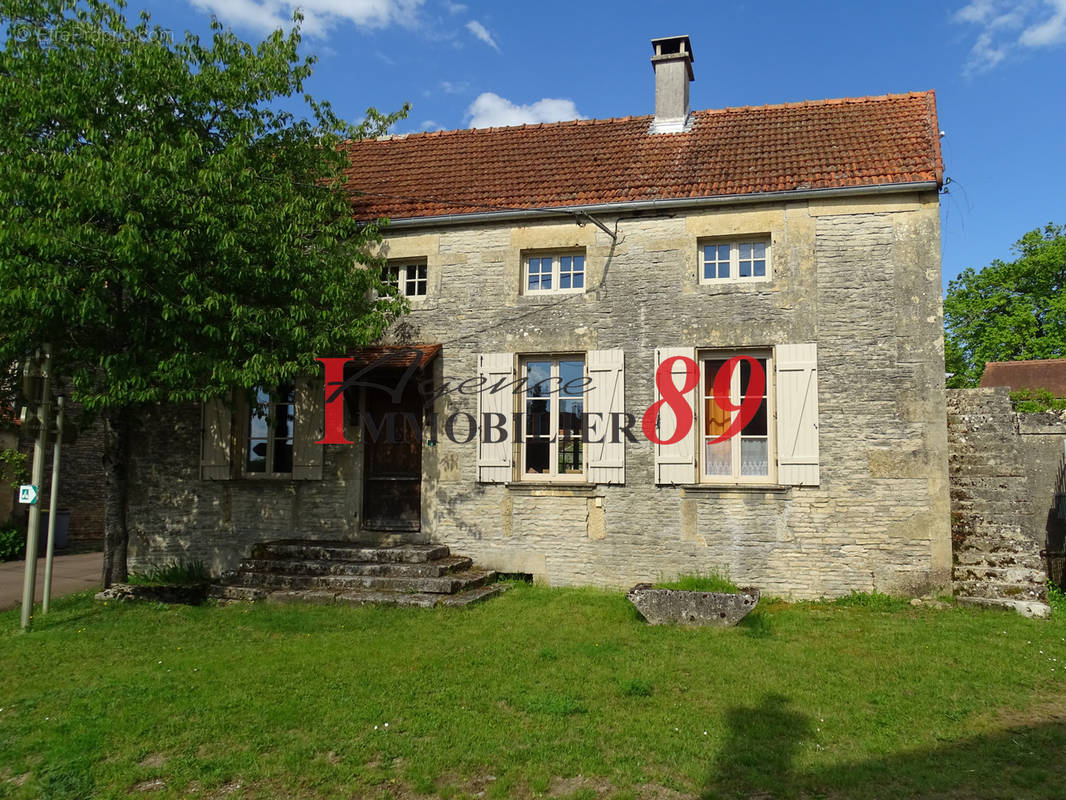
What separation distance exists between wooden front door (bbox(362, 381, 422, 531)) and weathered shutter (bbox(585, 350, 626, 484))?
2310 mm

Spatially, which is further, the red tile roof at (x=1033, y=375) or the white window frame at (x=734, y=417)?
the red tile roof at (x=1033, y=375)

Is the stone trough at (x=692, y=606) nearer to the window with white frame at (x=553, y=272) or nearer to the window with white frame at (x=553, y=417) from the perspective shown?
the window with white frame at (x=553, y=417)

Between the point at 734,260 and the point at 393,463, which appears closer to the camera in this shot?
the point at 734,260

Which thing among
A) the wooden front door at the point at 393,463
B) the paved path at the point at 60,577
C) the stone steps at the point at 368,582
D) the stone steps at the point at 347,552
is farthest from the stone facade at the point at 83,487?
the stone steps at the point at 368,582

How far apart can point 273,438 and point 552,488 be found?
392cm

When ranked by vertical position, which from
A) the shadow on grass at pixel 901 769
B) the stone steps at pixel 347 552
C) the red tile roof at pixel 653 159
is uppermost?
the red tile roof at pixel 653 159

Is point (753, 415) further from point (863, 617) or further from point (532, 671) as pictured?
point (532, 671)

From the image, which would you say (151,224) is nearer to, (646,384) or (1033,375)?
(646,384)

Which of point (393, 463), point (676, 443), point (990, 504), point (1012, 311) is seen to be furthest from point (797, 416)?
point (1012, 311)

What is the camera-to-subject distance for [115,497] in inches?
380

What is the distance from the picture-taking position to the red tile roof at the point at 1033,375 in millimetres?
21552

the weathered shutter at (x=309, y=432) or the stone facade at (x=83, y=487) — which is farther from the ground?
the weathered shutter at (x=309, y=432)

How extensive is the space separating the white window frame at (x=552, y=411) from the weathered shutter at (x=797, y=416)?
7.58 feet

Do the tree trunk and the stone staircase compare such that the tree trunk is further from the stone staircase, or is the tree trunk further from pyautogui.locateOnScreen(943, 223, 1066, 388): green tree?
pyautogui.locateOnScreen(943, 223, 1066, 388): green tree
